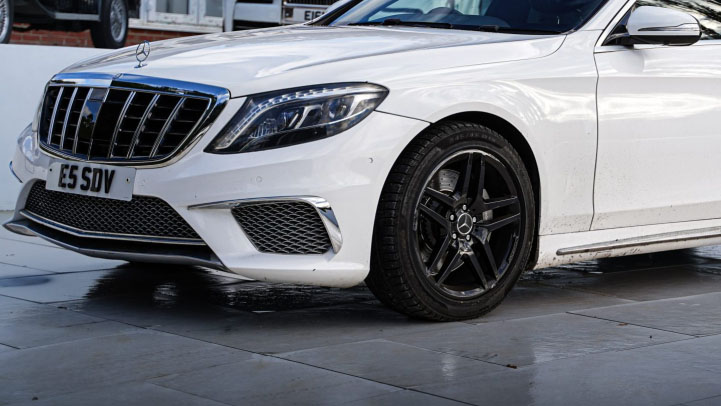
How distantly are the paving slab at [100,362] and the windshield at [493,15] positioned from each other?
2107 mm

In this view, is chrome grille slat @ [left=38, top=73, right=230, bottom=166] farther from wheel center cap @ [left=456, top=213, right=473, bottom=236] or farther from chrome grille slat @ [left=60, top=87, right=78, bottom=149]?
wheel center cap @ [left=456, top=213, right=473, bottom=236]

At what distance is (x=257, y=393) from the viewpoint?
13.7 ft

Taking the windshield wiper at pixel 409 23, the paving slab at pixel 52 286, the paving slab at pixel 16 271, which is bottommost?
the paving slab at pixel 16 271

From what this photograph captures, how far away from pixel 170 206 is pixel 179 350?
0.59 metres

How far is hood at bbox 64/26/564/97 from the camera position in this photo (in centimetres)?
511

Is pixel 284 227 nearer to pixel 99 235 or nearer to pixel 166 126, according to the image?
pixel 166 126

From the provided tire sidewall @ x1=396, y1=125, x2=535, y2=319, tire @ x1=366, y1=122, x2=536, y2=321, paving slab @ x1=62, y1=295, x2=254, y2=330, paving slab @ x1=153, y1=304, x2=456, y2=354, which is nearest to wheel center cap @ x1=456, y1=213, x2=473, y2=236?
tire @ x1=366, y1=122, x2=536, y2=321

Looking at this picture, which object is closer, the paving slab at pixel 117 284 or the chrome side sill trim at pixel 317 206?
the chrome side sill trim at pixel 317 206

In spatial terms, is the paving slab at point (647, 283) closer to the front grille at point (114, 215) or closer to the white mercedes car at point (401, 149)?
the white mercedes car at point (401, 149)

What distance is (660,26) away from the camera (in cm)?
583

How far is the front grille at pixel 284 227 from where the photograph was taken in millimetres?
5016

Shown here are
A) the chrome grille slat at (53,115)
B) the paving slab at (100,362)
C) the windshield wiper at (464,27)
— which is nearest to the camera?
the paving slab at (100,362)

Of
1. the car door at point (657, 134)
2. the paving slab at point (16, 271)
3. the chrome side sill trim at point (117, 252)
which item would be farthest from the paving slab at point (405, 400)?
the paving slab at point (16, 271)

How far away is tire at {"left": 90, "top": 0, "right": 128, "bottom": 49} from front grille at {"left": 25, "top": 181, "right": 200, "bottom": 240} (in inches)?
320
